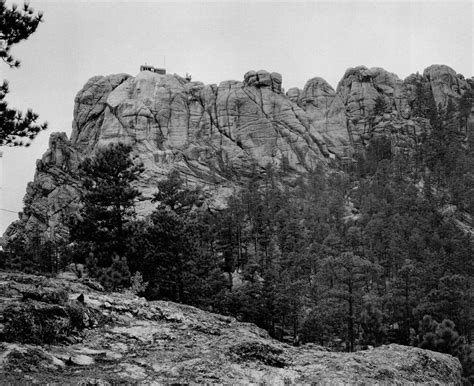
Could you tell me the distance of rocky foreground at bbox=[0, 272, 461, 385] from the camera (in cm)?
643

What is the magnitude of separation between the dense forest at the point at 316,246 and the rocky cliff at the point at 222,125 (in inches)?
232

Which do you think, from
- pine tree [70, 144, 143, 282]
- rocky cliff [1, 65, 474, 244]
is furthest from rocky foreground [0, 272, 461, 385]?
rocky cliff [1, 65, 474, 244]

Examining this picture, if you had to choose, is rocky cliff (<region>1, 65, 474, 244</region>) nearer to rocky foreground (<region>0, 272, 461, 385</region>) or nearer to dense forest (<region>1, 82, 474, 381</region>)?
dense forest (<region>1, 82, 474, 381</region>)

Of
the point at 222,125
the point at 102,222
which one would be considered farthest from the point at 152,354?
the point at 222,125

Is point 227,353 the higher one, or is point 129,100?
point 129,100

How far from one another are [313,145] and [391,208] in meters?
42.8

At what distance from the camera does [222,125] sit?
9731 cm

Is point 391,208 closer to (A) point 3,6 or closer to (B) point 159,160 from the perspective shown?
(B) point 159,160

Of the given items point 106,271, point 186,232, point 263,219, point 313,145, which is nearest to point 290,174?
point 313,145

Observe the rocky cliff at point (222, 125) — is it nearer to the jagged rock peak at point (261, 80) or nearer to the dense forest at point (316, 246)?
the jagged rock peak at point (261, 80)

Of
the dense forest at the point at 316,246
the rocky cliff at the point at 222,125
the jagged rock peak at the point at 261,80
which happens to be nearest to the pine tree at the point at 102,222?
the dense forest at the point at 316,246

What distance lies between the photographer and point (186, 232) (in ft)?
91.7

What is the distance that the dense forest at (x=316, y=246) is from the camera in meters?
25.4

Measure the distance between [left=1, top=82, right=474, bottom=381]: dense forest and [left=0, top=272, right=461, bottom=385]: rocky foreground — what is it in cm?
660
